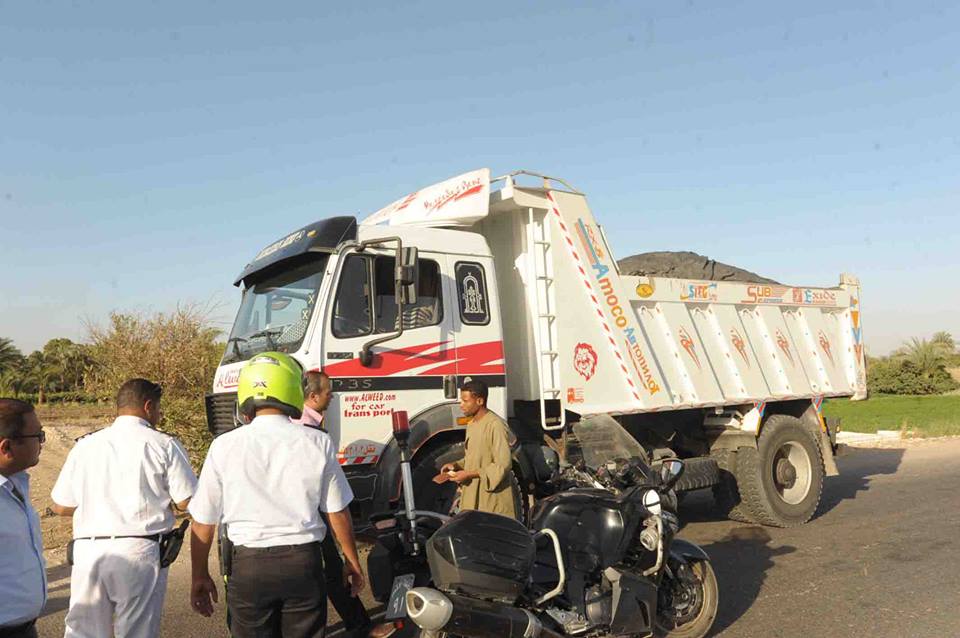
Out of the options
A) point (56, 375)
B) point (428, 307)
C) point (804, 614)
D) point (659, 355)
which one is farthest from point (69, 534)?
point (56, 375)

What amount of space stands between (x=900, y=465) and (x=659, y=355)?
329 inches

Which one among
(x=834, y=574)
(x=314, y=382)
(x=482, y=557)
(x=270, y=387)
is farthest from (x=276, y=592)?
(x=834, y=574)

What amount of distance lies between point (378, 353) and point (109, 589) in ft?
9.13

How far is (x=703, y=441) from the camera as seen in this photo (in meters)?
8.49

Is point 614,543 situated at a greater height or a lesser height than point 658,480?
lesser

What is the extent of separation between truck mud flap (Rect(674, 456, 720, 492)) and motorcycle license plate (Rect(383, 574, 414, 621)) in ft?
12.6

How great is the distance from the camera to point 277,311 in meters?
6.02

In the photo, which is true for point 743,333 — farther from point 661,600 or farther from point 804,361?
point 661,600

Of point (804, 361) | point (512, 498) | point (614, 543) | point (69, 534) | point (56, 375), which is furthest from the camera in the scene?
point (56, 375)

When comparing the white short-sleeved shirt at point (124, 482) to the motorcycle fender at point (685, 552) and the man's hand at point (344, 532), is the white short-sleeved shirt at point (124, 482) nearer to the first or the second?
the man's hand at point (344, 532)

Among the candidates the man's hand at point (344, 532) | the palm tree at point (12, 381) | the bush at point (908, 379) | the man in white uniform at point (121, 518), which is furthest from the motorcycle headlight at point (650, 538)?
the bush at point (908, 379)

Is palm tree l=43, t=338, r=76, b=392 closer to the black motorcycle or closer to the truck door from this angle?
the truck door

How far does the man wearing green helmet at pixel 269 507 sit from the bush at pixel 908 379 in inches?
1892

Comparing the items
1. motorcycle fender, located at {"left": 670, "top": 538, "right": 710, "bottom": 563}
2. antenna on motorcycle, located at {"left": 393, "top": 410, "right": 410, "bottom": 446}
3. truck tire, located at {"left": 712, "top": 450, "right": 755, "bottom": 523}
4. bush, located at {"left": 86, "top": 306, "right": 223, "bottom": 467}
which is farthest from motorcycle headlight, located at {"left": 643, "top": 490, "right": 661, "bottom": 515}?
bush, located at {"left": 86, "top": 306, "right": 223, "bottom": 467}
